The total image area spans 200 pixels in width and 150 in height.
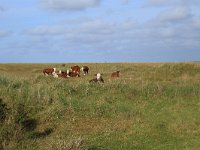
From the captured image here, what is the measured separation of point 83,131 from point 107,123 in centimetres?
113

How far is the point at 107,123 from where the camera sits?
50.3ft

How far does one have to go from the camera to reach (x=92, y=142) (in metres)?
13.1

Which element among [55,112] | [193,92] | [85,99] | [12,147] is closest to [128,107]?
[85,99]

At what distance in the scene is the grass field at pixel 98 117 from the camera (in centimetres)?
1283

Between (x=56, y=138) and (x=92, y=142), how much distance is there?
111 cm

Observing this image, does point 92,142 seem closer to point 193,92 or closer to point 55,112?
point 55,112

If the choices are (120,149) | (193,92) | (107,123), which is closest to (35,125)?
(107,123)

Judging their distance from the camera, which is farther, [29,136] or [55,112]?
[55,112]

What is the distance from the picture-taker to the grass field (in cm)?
1283

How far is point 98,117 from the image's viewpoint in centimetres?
1588

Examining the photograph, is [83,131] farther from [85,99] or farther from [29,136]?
[85,99]

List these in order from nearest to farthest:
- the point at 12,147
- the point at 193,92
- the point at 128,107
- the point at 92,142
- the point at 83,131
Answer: the point at 12,147 → the point at 92,142 → the point at 83,131 → the point at 128,107 → the point at 193,92

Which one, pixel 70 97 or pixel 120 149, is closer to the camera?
pixel 120 149

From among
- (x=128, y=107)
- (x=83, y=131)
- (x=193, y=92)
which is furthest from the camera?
(x=193, y=92)
